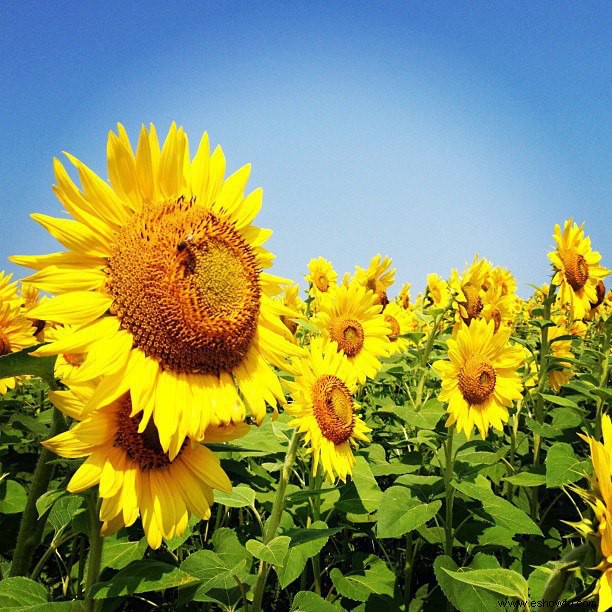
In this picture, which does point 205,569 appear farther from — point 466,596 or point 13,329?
point 13,329

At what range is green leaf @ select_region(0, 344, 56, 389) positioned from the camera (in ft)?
4.68


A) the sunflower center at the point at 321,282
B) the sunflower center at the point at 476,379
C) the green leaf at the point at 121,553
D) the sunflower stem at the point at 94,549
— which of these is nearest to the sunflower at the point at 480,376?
the sunflower center at the point at 476,379

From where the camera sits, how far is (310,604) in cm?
236

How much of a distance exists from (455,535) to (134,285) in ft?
9.39

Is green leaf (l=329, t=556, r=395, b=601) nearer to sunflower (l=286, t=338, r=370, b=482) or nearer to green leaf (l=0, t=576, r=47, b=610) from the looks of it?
sunflower (l=286, t=338, r=370, b=482)

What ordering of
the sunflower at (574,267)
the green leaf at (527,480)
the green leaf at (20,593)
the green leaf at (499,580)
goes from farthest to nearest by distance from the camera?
the sunflower at (574,267) → the green leaf at (527,480) → the green leaf at (20,593) → the green leaf at (499,580)

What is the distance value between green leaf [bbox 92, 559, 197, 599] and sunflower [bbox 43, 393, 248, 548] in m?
0.14

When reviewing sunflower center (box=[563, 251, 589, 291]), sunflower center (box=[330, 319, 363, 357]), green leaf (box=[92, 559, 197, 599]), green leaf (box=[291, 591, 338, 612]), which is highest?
sunflower center (box=[563, 251, 589, 291])

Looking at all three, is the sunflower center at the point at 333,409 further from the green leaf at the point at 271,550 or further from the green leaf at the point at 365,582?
the green leaf at the point at 271,550

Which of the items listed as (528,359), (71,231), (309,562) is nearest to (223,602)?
(309,562)

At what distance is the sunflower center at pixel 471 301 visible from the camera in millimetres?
5539

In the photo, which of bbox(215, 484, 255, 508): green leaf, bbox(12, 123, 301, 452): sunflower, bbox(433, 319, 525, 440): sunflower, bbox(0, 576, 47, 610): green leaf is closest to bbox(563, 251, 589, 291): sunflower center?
bbox(433, 319, 525, 440): sunflower

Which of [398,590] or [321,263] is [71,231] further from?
[321,263]

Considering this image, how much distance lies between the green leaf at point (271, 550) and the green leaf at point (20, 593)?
73 centimetres
